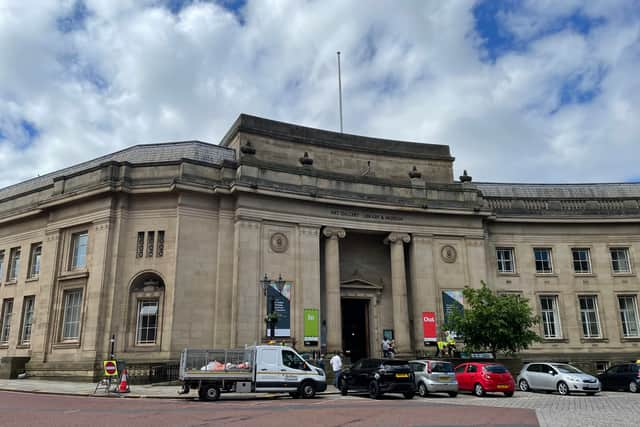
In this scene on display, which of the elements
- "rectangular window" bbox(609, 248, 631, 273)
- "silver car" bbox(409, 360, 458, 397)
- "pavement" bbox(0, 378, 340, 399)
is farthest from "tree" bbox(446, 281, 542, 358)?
"rectangular window" bbox(609, 248, 631, 273)

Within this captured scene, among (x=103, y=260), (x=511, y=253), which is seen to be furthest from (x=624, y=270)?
(x=103, y=260)

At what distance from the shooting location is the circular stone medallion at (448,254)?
114ft

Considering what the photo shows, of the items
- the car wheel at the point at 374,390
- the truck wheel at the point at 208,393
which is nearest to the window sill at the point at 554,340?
the car wheel at the point at 374,390

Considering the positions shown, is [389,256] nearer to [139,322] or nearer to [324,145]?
[324,145]

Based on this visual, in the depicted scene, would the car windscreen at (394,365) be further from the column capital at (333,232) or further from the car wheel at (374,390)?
the column capital at (333,232)

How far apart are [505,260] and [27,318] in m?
32.2

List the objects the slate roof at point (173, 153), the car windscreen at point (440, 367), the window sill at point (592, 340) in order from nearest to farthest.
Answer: the car windscreen at point (440, 367)
the slate roof at point (173, 153)
the window sill at point (592, 340)

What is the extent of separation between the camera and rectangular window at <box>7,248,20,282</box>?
35.6m

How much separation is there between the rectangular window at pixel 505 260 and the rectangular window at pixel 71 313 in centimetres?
2736

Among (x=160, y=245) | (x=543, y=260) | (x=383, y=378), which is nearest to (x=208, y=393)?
(x=383, y=378)

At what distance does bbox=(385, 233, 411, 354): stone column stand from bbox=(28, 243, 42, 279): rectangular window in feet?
74.7

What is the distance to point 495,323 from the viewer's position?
89.9 ft

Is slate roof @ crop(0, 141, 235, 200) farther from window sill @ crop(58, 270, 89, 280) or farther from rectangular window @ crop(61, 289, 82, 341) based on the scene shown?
rectangular window @ crop(61, 289, 82, 341)

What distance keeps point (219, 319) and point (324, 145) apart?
48.3ft
